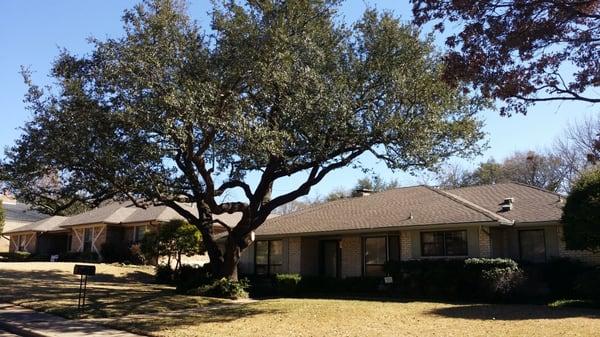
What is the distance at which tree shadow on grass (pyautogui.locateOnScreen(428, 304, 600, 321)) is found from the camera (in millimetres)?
16047

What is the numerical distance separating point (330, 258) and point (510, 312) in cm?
1338

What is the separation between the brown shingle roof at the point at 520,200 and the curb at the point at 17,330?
696 inches

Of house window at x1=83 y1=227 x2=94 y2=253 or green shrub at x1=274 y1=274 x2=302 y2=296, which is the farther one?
house window at x1=83 y1=227 x2=94 y2=253

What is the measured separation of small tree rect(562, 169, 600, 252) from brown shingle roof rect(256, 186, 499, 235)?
3.27 metres

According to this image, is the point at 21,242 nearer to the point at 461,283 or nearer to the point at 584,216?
the point at 461,283

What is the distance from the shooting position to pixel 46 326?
14453mm

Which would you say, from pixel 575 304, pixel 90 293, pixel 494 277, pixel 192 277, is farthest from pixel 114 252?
pixel 575 304

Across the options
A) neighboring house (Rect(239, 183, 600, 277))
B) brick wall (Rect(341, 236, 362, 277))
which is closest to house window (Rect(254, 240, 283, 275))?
neighboring house (Rect(239, 183, 600, 277))

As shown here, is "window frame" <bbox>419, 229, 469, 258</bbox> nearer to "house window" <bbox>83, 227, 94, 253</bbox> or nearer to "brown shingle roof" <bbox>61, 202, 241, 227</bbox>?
"brown shingle roof" <bbox>61, 202, 241, 227</bbox>

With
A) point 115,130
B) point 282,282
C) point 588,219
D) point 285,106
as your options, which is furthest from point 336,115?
point 282,282

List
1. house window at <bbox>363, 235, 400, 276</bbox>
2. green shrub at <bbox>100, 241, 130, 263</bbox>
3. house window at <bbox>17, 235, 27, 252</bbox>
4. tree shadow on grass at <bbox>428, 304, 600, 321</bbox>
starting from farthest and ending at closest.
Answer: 1. house window at <bbox>17, 235, 27, 252</bbox>
2. green shrub at <bbox>100, 241, 130, 263</bbox>
3. house window at <bbox>363, 235, 400, 276</bbox>
4. tree shadow on grass at <bbox>428, 304, 600, 321</bbox>

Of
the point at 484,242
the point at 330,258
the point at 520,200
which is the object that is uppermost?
the point at 520,200

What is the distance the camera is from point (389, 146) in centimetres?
1988

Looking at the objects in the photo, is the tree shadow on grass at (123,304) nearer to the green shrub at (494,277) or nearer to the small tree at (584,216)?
the green shrub at (494,277)
